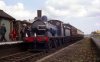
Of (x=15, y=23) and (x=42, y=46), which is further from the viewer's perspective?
(x=15, y=23)

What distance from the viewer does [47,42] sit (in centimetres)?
2653

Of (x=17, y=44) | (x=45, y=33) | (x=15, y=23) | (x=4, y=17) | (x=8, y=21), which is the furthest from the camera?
(x=15, y=23)

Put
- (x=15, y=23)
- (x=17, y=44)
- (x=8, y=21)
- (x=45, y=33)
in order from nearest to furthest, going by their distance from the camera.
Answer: (x=17, y=44) < (x=45, y=33) < (x=8, y=21) < (x=15, y=23)

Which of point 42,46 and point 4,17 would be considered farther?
point 4,17

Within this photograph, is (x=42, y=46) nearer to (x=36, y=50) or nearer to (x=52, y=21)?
(x=36, y=50)

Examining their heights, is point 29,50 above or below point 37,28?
below

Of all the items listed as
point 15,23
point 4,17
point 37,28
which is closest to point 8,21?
point 4,17

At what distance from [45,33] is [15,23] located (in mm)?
14837

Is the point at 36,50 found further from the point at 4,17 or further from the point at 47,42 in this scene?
the point at 4,17

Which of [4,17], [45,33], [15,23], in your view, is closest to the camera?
[45,33]

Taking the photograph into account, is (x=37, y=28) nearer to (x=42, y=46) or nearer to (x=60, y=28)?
(x=42, y=46)

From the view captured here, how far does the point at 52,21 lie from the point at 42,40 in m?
10.5

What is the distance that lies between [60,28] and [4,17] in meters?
7.13

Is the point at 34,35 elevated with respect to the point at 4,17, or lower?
lower
